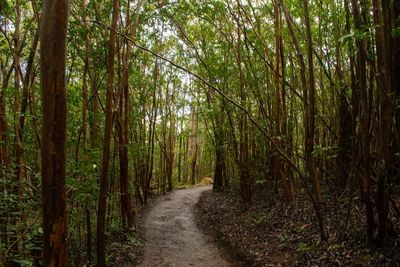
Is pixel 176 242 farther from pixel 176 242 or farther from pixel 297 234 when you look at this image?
pixel 297 234

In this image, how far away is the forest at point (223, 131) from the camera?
3420 millimetres

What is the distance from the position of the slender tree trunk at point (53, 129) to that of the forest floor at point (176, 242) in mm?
4292

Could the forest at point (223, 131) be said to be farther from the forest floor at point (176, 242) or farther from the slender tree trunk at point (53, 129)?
the forest floor at point (176, 242)

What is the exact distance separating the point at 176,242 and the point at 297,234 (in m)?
3.22

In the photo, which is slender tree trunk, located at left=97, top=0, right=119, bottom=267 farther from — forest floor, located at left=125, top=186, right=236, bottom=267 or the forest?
forest floor, located at left=125, top=186, right=236, bottom=267

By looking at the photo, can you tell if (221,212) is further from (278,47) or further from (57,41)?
(57,41)

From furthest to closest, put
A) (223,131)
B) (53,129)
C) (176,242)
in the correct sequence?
(223,131), (176,242), (53,129)

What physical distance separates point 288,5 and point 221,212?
6.62 metres

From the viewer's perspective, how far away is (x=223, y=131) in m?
12.2

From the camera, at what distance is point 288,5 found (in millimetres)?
6902

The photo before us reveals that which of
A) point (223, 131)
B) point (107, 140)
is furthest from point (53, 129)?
point (223, 131)

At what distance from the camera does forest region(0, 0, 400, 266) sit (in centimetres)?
342

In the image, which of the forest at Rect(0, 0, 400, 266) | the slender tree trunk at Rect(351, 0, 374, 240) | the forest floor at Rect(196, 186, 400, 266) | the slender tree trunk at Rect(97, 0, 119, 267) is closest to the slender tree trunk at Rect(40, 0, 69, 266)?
the forest at Rect(0, 0, 400, 266)

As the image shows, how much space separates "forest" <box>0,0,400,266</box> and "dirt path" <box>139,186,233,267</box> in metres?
0.42
